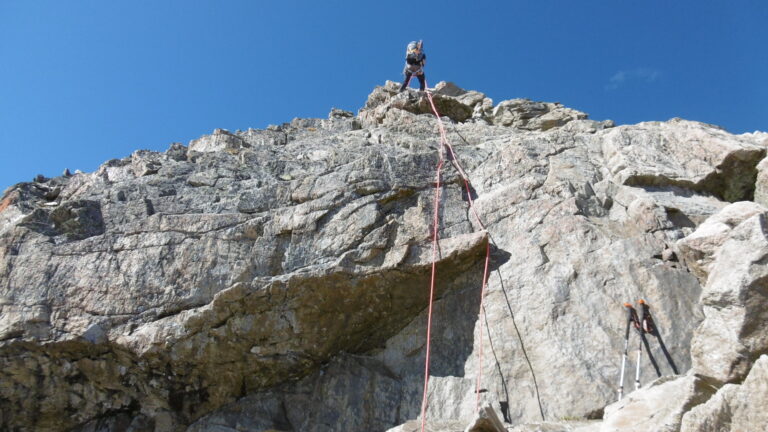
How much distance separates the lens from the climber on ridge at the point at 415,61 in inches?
676

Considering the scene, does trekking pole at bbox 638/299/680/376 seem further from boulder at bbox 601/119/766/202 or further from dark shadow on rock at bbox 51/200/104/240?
dark shadow on rock at bbox 51/200/104/240

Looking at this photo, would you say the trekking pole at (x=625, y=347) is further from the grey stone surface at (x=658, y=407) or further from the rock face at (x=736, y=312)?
the rock face at (x=736, y=312)

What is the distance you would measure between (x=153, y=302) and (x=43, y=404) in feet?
8.55

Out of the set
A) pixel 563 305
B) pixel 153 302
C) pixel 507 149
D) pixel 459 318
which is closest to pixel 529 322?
pixel 563 305

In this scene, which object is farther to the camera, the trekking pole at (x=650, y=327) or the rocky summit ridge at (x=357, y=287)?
the rocky summit ridge at (x=357, y=287)

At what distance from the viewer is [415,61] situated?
17266 mm

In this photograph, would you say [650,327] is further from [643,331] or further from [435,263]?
[435,263]

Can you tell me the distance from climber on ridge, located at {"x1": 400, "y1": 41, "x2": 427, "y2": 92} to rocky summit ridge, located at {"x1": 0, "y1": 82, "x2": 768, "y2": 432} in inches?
243

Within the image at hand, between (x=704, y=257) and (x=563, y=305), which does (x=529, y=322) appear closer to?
(x=563, y=305)

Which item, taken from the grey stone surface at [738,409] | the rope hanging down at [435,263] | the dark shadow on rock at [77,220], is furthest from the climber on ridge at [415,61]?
the grey stone surface at [738,409]

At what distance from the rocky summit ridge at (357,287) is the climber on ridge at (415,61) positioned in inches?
243

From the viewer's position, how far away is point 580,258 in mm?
9695

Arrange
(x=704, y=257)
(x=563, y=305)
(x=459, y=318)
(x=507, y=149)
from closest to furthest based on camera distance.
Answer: (x=704, y=257) → (x=563, y=305) → (x=459, y=318) → (x=507, y=149)

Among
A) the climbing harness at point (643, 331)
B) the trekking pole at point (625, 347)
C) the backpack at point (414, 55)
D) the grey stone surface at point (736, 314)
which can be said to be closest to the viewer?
the grey stone surface at point (736, 314)
